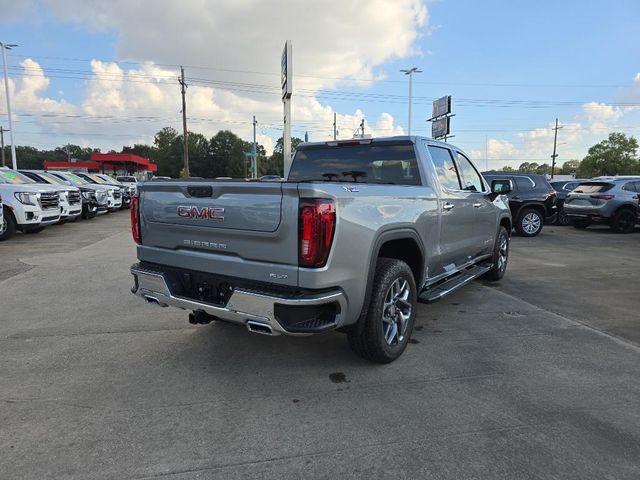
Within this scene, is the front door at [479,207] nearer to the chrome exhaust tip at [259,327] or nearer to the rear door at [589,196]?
the chrome exhaust tip at [259,327]

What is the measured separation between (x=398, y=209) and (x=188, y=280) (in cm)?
179

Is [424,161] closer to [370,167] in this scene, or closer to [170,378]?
[370,167]

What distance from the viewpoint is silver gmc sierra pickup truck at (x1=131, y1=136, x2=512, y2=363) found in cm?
298

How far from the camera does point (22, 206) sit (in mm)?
10820

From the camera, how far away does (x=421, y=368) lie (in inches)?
148

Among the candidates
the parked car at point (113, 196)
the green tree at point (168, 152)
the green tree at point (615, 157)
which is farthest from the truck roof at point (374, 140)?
the green tree at point (168, 152)

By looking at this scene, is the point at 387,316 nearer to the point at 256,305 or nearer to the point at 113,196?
the point at 256,305

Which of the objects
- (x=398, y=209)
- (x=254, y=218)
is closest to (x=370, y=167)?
(x=398, y=209)

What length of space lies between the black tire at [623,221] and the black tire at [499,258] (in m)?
9.09

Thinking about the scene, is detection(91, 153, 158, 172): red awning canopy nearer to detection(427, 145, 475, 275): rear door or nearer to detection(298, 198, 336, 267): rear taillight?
detection(427, 145, 475, 275): rear door

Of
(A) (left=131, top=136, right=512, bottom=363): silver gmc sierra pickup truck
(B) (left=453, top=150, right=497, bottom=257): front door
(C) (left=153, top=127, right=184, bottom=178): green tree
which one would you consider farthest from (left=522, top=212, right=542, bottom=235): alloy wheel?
(C) (left=153, top=127, right=184, bottom=178): green tree

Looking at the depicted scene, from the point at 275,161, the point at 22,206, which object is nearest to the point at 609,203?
the point at 22,206

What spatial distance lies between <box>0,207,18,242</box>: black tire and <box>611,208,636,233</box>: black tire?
16628 millimetres

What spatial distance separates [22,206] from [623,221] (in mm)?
16777
